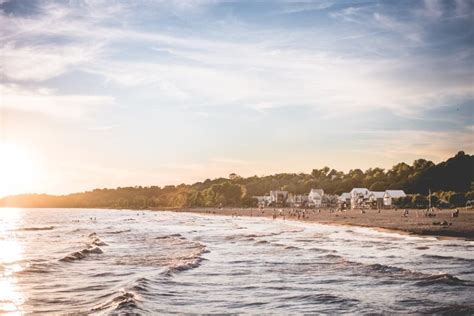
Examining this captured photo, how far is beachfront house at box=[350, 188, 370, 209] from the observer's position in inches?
5899

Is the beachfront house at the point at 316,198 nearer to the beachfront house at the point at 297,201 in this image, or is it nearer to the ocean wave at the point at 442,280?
the beachfront house at the point at 297,201

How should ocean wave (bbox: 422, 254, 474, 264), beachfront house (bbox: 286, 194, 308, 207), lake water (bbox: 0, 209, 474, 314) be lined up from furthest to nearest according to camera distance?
beachfront house (bbox: 286, 194, 308, 207) < ocean wave (bbox: 422, 254, 474, 264) < lake water (bbox: 0, 209, 474, 314)

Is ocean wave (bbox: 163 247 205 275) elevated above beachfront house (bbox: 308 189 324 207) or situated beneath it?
situated beneath

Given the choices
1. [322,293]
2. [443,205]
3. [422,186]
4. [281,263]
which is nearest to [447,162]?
[422,186]

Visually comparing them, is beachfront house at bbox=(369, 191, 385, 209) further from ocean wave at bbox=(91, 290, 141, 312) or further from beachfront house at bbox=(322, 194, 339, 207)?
ocean wave at bbox=(91, 290, 141, 312)

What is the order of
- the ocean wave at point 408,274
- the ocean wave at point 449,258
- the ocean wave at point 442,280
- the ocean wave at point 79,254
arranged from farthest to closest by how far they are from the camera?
the ocean wave at point 79,254 < the ocean wave at point 449,258 < the ocean wave at point 408,274 < the ocean wave at point 442,280

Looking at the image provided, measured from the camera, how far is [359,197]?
501ft

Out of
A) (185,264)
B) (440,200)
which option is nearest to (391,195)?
(440,200)

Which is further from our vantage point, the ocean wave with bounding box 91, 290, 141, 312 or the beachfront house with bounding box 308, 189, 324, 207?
the beachfront house with bounding box 308, 189, 324, 207

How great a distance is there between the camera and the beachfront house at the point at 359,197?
492 ft

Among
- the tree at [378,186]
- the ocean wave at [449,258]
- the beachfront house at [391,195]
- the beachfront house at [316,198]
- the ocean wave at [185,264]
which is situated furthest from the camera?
the beachfront house at [316,198]

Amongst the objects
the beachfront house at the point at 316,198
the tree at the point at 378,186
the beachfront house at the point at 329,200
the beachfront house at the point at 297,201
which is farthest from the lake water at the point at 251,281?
the beachfront house at the point at 297,201

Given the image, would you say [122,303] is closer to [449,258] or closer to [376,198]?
[449,258]

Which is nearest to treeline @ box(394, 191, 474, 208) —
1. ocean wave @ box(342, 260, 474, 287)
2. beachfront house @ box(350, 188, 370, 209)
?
A: beachfront house @ box(350, 188, 370, 209)
